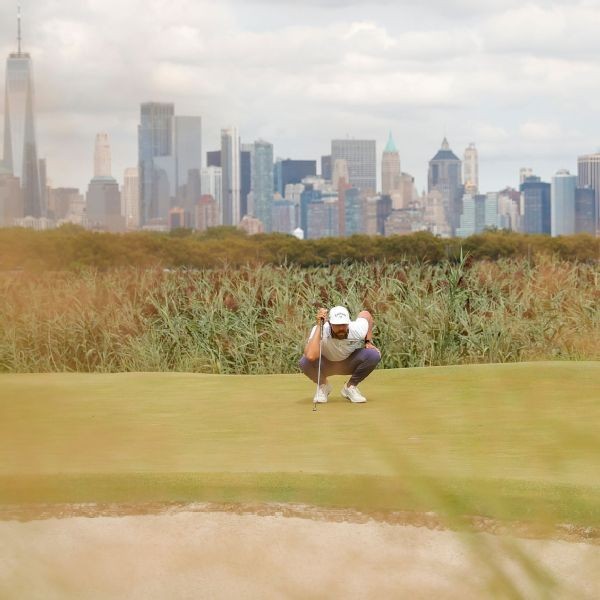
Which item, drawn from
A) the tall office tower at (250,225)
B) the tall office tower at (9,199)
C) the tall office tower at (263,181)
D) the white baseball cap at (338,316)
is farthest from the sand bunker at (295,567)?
the white baseball cap at (338,316)

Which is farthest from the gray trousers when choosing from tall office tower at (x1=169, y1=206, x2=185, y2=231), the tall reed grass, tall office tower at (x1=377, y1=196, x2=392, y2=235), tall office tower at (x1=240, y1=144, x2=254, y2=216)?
tall office tower at (x1=169, y1=206, x2=185, y2=231)

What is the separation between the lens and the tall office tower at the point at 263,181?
1404mm

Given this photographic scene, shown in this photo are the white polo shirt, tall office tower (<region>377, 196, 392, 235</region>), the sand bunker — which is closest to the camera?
the sand bunker

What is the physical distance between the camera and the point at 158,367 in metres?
10.8

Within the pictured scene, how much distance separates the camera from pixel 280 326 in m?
11.0

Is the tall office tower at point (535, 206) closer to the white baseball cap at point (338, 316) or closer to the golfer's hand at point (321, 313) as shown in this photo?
the golfer's hand at point (321, 313)

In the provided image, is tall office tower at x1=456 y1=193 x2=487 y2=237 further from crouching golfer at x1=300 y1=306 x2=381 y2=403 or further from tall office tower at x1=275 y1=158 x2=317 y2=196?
crouching golfer at x1=300 y1=306 x2=381 y2=403

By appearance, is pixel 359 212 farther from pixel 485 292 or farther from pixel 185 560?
pixel 485 292

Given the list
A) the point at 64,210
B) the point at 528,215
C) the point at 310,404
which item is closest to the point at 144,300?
the point at 310,404

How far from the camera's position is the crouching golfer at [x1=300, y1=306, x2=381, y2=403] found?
6.45 meters

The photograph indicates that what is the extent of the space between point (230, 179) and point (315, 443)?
3.45 metres

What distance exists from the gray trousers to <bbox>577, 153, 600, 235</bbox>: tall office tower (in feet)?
16.0

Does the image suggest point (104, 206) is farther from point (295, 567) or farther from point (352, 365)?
point (352, 365)

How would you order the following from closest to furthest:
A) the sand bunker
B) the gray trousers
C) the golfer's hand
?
the sand bunker < the golfer's hand < the gray trousers
